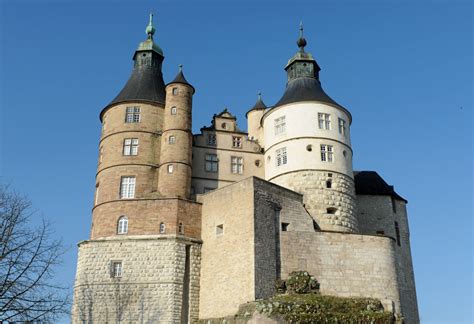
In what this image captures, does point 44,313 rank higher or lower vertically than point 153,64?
lower

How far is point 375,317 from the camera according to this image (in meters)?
29.2

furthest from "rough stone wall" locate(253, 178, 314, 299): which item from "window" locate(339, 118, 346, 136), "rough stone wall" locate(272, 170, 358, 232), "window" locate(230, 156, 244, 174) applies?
"window" locate(339, 118, 346, 136)

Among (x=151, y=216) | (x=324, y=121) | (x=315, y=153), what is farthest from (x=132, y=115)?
(x=324, y=121)

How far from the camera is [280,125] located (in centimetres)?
3666

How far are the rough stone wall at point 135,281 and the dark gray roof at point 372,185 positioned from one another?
1348 cm

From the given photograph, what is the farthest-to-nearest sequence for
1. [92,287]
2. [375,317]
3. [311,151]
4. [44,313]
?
[311,151] → [92,287] → [375,317] → [44,313]

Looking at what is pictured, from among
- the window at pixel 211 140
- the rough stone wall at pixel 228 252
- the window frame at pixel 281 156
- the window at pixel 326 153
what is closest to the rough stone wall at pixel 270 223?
the rough stone wall at pixel 228 252

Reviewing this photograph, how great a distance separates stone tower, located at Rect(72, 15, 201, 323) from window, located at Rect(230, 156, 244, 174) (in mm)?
3383

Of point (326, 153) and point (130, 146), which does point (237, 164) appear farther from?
point (130, 146)

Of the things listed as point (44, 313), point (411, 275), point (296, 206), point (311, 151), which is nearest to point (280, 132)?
point (311, 151)

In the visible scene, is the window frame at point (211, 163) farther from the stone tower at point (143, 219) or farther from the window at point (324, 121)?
the window at point (324, 121)

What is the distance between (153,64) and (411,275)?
73.2 ft

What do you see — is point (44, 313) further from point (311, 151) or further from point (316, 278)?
point (311, 151)

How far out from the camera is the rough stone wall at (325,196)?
110 feet
